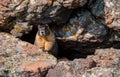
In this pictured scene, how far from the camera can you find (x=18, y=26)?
1038 centimetres

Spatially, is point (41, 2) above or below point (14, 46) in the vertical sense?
above

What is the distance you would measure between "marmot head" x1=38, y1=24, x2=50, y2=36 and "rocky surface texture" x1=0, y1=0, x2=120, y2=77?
0.40 feet

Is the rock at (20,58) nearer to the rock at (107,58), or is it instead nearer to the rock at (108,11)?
the rock at (107,58)

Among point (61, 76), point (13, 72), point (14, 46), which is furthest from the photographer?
point (14, 46)

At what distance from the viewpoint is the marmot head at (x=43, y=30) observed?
1031 centimetres

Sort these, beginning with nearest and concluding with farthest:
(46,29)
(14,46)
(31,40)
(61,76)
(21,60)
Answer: (61,76) < (21,60) < (14,46) < (46,29) < (31,40)

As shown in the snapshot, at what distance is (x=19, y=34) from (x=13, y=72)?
214 centimetres

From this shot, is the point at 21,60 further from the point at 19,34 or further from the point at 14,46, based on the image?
the point at 19,34

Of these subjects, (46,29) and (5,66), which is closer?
(5,66)

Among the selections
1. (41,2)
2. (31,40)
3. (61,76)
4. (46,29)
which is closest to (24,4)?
(41,2)

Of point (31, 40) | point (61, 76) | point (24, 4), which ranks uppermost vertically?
point (24, 4)

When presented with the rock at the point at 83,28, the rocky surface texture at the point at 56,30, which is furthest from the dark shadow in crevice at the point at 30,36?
the rock at the point at 83,28

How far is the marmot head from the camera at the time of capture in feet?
33.8

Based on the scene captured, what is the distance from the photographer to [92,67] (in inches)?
317
